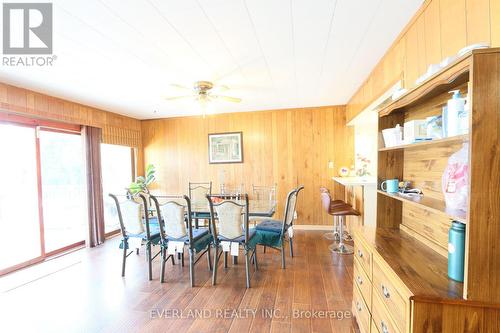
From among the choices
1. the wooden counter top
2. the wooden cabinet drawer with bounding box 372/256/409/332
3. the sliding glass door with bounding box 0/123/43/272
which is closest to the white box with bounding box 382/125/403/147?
the wooden counter top

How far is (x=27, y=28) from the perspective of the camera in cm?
176

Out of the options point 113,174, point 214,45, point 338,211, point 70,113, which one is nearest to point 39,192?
point 70,113

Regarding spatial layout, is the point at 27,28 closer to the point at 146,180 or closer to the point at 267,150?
the point at 146,180

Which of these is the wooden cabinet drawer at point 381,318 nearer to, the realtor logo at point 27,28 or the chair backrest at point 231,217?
the chair backrest at point 231,217

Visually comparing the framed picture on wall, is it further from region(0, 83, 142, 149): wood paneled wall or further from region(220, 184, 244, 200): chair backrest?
region(0, 83, 142, 149): wood paneled wall

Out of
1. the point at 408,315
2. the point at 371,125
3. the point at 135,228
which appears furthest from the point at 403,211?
the point at 135,228

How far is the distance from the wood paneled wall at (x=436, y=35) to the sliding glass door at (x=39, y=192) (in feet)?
15.3

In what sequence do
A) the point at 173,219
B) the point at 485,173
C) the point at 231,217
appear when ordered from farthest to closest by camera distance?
the point at 173,219 < the point at 231,217 < the point at 485,173

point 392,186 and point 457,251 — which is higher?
point 392,186

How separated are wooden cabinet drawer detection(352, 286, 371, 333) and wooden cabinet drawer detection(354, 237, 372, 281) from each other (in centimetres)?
25

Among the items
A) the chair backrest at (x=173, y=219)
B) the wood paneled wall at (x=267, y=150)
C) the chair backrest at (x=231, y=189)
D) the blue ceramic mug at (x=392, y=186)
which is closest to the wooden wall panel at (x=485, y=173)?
the blue ceramic mug at (x=392, y=186)

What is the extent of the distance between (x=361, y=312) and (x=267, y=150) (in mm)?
3396

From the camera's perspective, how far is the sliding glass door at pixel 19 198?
9.91 feet

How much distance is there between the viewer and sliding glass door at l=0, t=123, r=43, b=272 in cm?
302
